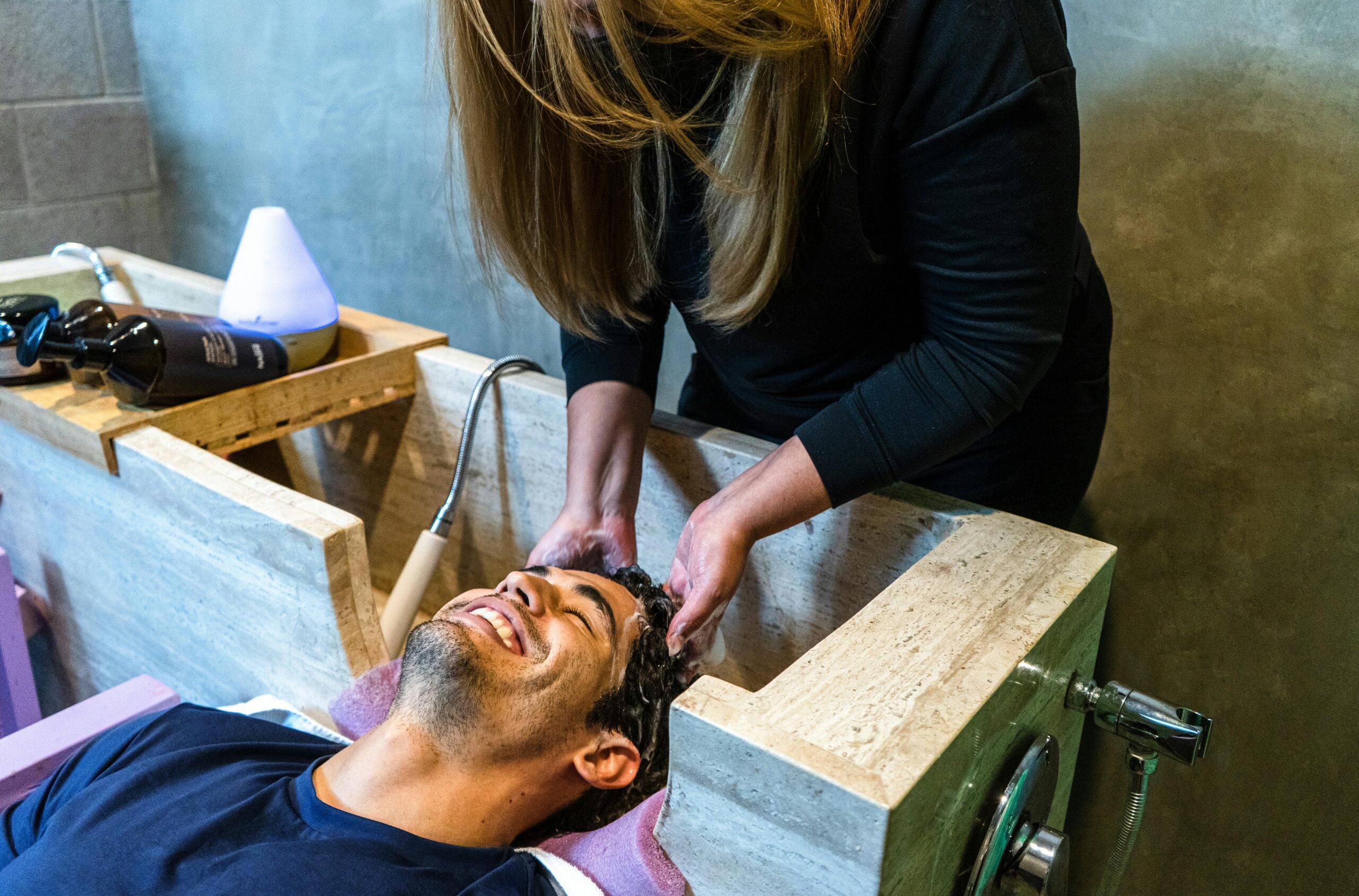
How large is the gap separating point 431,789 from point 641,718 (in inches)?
8.7

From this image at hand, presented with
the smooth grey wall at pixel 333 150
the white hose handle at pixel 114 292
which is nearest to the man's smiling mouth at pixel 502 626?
the smooth grey wall at pixel 333 150

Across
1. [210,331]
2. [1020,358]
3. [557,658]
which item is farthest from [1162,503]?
[210,331]

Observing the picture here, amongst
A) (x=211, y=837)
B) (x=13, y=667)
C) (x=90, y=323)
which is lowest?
(x=13, y=667)

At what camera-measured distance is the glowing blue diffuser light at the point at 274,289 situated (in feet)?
4.99

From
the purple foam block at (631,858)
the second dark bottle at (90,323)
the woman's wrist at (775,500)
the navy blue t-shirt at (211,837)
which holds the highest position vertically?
the second dark bottle at (90,323)

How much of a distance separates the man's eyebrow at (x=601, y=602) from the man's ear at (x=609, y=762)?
102 mm

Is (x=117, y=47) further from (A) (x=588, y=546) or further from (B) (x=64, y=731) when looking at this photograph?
(A) (x=588, y=546)

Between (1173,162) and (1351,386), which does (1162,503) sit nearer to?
(1351,386)

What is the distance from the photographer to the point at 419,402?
1.61 meters

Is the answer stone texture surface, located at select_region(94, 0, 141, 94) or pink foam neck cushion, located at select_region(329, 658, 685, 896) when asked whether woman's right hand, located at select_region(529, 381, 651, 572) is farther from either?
stone texture surface, located at select_region(94, 0, 141, 94)

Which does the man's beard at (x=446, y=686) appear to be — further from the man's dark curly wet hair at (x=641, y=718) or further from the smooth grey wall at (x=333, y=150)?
the smooth grey wall at (x=333, y=150)

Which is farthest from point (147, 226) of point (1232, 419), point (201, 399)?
point (1232, 419)

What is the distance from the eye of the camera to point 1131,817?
96 cm

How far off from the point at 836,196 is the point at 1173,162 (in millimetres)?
545
